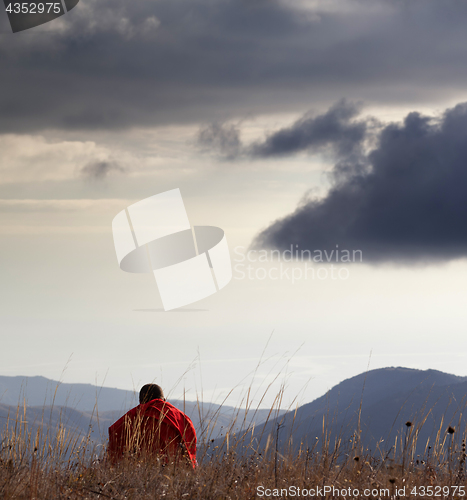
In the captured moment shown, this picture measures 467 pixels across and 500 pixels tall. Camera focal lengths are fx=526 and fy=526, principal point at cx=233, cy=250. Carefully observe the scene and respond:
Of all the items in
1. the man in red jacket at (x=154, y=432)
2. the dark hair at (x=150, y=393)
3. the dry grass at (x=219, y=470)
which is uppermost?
the dark hair at (x=150, y=393)

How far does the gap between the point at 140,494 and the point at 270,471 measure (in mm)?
1216

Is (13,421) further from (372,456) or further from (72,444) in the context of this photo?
(372,456)

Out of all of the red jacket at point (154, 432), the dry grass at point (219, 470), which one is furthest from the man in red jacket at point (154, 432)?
the dry grass at point (219, 470)

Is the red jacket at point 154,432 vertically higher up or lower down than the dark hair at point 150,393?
lower down

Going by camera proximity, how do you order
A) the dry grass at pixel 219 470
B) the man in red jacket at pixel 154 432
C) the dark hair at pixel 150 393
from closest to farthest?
the dry grass at pixel 219 470 < the man in red jacket at pixel 154 432 < the dark hair at pixel 150 393

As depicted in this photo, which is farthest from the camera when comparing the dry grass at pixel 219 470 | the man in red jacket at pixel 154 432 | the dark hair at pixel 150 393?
the dark hair at pixel 150 393

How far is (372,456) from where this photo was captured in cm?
Result: 557

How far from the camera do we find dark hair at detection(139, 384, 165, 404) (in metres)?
6.00

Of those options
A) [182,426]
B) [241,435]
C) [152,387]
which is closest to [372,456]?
[241,435]

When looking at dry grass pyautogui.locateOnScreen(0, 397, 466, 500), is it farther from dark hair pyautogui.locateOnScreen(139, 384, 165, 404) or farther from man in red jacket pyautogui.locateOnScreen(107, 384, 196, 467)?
dark hair pyautogui.locateOnScreen(139, 384, 165, 404)

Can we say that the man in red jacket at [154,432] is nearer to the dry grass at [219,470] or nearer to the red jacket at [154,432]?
the red jacket at [154,432]

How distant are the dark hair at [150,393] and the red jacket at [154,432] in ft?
0.42

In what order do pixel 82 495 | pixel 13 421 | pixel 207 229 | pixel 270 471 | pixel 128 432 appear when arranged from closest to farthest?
pixel 82 495, pixel 270 471, pixel 128 432, pixel 13 421, pixel 207 229

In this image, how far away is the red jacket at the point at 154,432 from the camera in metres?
5.45
